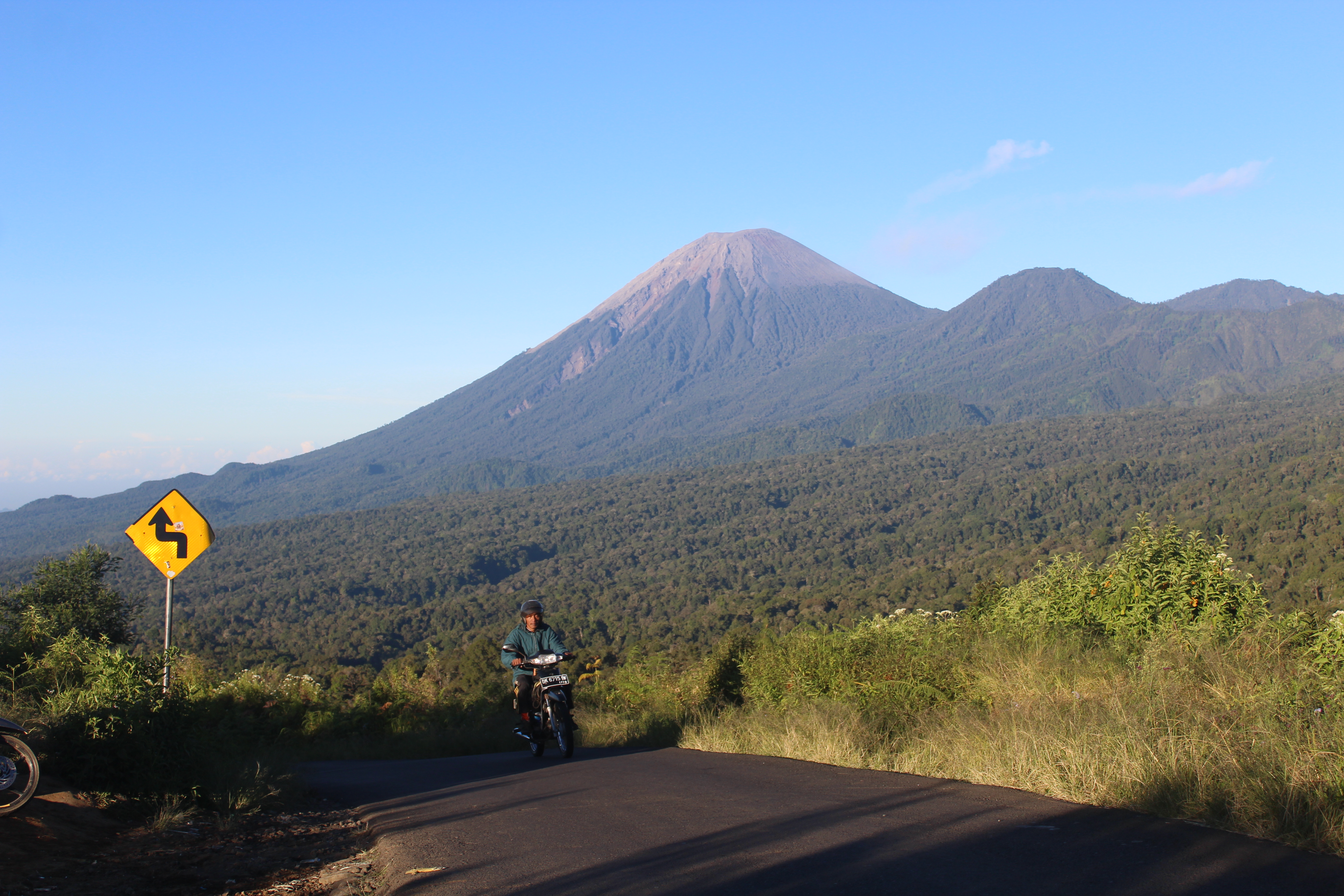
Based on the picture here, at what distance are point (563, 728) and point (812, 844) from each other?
491 centimetres

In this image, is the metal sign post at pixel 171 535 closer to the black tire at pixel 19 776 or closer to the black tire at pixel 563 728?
the black tire at pixel 563 728

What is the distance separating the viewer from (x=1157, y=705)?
18.2 feet

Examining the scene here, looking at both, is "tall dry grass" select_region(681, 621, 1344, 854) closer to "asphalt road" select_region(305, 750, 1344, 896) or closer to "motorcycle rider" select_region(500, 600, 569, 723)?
"asphalt road" select_region(305, 750, 1344, 896)

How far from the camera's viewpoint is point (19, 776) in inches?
205

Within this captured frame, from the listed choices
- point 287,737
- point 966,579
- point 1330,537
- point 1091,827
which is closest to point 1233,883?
point 1091,827

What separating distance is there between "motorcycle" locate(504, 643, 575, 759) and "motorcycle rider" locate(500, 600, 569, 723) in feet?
0.13

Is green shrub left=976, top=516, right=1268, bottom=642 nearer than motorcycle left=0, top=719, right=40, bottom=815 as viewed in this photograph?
No

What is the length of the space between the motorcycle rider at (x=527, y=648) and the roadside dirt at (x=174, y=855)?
3.55 metres

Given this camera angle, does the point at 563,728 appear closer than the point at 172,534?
Yes

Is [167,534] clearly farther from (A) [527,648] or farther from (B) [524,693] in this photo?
(B) [524,693]

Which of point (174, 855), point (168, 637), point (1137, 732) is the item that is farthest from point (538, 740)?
point (1137, 732)

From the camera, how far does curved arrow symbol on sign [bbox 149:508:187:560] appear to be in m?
9.24

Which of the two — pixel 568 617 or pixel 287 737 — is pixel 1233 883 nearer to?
pixel 287 737

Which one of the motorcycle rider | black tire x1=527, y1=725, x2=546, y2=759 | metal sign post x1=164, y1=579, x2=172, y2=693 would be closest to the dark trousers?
the motorcycle rider
